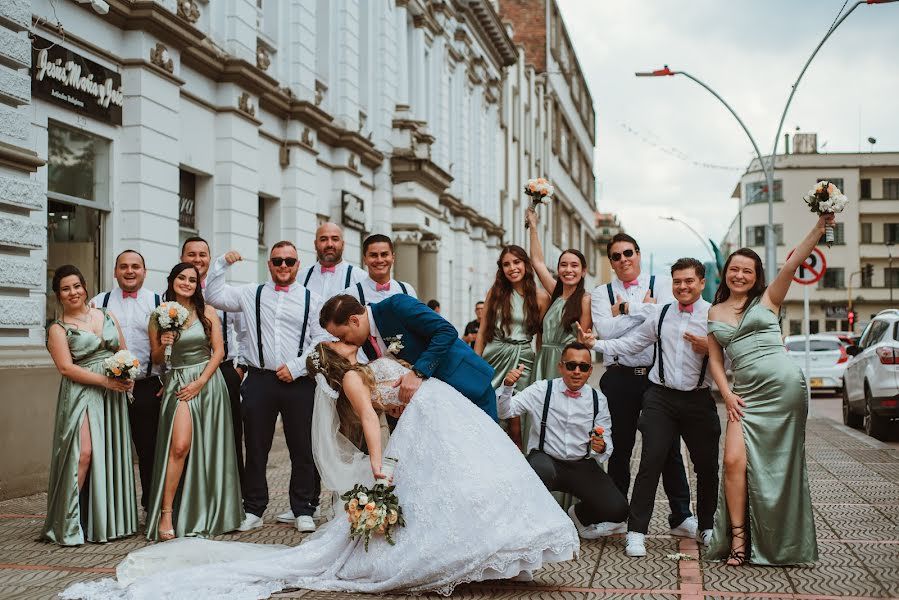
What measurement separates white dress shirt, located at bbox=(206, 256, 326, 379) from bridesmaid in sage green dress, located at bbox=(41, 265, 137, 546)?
0.91 metres

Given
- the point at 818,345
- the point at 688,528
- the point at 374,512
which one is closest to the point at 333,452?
the point at 374,512

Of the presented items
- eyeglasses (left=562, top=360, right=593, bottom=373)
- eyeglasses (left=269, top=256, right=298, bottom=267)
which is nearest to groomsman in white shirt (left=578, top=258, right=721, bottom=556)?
eyeglasses (left=562, top=360, right=593, bottom=373)

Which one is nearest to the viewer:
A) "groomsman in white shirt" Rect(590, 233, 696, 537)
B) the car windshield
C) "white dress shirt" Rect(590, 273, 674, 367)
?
"white dress shirt" Rect(590, 273, 674, 367)

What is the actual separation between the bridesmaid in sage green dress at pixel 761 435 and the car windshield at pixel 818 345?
22496 mm

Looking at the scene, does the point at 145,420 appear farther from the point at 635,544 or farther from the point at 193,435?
the point at 635,544

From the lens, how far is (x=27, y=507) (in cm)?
945

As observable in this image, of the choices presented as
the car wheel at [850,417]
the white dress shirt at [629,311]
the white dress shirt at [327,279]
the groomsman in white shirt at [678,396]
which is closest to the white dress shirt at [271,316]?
the white dress shirt at [327,279]

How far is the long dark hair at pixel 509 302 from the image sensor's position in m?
8.28

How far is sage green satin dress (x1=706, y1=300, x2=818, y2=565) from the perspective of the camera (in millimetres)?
6688

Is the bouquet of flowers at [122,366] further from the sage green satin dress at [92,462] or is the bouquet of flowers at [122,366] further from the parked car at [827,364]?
the parked car at [827,364]

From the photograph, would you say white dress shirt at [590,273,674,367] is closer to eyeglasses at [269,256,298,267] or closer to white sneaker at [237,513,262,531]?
eyeglasses at [269,256,298,267]

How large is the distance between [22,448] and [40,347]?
105 cm

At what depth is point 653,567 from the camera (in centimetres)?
681

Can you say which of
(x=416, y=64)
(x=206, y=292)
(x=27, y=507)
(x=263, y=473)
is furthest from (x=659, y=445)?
(x=416, y=64)
